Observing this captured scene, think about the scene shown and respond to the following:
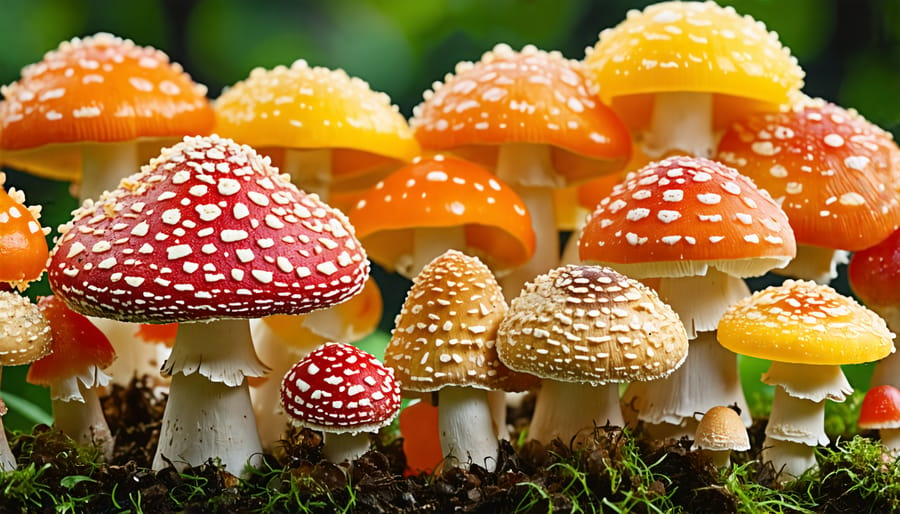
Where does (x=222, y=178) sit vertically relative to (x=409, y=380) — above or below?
above

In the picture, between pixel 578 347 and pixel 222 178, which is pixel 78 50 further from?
pixel 578 347

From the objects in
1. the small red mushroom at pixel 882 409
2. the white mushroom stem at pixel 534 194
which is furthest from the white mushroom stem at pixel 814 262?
the white mushroom stem at pixel 534 194

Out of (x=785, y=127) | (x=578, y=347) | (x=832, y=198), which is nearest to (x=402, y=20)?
(x=785, y=127)

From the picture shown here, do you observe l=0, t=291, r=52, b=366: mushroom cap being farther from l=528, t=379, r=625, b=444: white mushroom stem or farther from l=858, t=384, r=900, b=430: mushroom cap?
l=858, t=384, r=900, b=430: mushroom cap

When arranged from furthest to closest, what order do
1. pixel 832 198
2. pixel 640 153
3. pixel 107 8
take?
pixel 107 8
pixel 640 153
pixel 832 198

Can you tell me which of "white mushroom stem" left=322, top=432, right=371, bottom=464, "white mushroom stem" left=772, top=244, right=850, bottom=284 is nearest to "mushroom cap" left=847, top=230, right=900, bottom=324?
"white mushroom stem" left=772, top=244, right=850, bottom=284

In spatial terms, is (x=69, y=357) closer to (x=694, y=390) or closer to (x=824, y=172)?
(x=694, y=390)

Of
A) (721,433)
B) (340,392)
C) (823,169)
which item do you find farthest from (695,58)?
(340,392)
